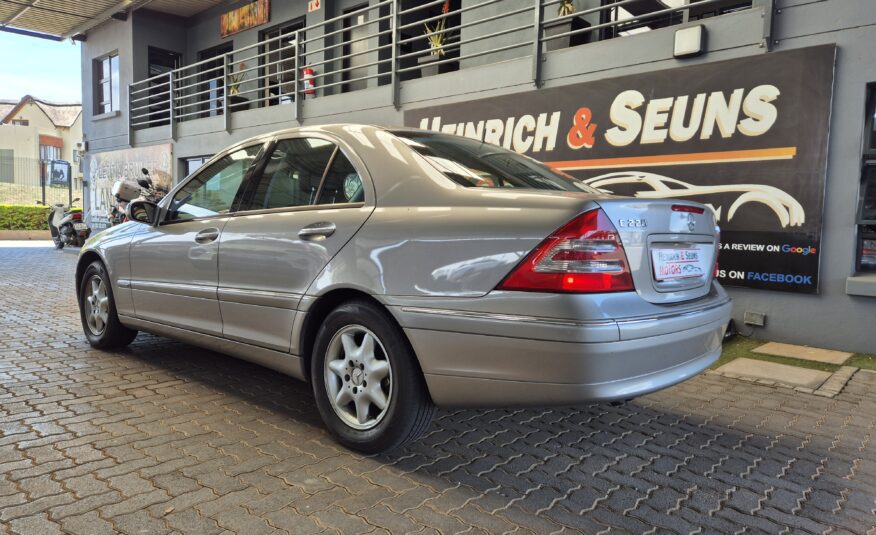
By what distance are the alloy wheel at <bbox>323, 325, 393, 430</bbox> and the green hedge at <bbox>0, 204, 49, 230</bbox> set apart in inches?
959

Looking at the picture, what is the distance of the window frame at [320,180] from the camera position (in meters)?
2.89

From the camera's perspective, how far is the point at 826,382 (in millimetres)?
4309

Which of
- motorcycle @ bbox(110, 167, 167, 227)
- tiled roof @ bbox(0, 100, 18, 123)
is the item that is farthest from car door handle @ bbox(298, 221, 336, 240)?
tiled roof @ bbox(0, 100, 18, 123)

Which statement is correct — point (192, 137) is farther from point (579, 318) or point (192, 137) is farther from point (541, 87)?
point (579, 318)

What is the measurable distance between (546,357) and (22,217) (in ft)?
87.8

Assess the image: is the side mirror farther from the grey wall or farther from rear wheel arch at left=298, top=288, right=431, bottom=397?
the grey wall

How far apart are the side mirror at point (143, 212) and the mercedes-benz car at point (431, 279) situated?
50 cm

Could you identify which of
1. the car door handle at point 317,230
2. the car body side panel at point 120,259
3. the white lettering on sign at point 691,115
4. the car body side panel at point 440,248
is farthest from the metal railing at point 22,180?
the car body side panel at point 440,248

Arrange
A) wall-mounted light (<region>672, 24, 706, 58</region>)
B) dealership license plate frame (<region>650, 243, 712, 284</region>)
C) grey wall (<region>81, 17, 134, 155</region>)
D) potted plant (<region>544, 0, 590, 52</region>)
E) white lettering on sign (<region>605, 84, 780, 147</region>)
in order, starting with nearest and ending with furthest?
dealership license plate frame (<region>650, 243, 712, 284</region>) < white lettering on sign (<region>605, 84, 780, 147</region>) < wall-mounted light (<region>672, 24, 706, 58</region>) < potted plant (<region>544, 0, 590, 52</region>) < grey wall (<region>81, 17, 134, 155</region>)

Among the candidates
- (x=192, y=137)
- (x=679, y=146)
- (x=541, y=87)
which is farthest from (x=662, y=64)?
(x=192, y=137)

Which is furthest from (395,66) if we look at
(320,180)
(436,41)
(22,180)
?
(22,180)

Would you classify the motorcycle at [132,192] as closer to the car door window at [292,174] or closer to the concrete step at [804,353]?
the car door window at [292,174]

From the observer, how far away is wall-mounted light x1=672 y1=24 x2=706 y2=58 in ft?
19.4

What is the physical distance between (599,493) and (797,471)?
106 cm
